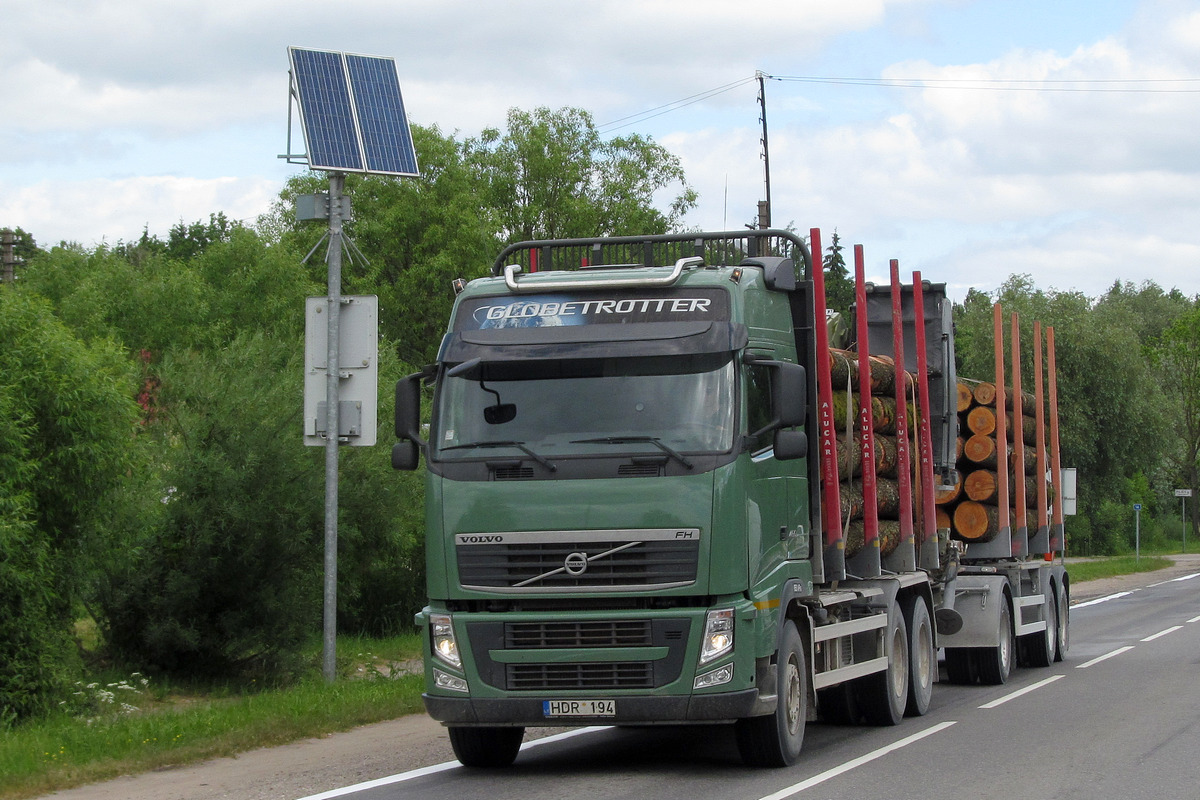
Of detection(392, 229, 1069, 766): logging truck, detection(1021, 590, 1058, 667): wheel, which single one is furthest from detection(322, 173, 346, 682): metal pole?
detection(1021, 590, 1058, 667): wheel

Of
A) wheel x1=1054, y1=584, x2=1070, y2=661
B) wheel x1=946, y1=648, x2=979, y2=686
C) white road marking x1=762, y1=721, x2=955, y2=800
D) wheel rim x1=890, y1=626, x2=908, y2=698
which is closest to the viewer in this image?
white road marking x1=762, y1=721, x2=955, y2=800

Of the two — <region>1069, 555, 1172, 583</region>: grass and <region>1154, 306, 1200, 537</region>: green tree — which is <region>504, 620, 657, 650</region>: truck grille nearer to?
<region>1069, 555, 1172, 583</region>: grass

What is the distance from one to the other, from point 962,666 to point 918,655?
3.36m

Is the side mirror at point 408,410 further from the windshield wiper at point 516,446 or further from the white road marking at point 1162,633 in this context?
the white road marking at point 1162,633

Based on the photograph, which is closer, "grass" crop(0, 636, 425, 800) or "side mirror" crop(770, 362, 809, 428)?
"side mirror" crop(770, 362, 809, 428)

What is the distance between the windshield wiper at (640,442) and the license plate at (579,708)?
5.25 ft

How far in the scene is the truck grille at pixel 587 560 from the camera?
920 cm

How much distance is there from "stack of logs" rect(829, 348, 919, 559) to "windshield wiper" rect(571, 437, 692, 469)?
2.84m

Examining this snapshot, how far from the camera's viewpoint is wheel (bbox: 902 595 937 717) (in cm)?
1311

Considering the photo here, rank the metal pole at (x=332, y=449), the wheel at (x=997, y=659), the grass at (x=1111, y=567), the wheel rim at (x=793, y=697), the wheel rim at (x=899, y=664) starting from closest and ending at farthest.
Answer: the wheel rim at (x=793, y=697) → the wheel rim at (x=899, y=664) → the metal pole at (x=332, y=449) → the wheel at (x=997, y=659) → the grass at (x=1111, y=567)

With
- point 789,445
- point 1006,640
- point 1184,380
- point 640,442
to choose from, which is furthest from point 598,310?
point 1184,380

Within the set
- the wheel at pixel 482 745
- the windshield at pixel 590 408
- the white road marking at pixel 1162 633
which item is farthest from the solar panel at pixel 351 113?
the white road marking at pixel 1162 633

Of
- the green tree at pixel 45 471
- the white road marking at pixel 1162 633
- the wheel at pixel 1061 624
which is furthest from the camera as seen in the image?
the white road marking at pixel 1162 633

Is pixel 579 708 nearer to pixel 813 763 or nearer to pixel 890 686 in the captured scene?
pixel 813 763
